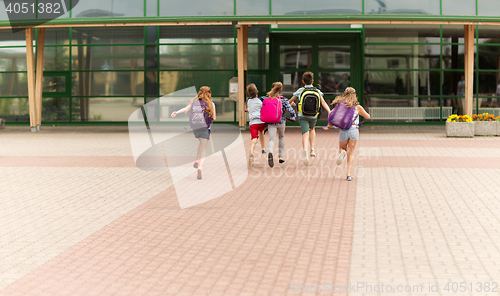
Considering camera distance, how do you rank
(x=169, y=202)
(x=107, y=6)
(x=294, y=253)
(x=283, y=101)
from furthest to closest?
(x=107, y=6) → (x=283, y=101) → (x=169, y=202) → (x=294, y=253)

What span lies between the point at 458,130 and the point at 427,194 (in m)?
10.4

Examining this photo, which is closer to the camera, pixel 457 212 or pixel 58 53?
pixel 457 212

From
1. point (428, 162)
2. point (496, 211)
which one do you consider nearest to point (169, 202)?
point (496, 211)

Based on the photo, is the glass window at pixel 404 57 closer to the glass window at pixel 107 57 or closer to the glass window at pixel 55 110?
the glass window at pixel 107 57

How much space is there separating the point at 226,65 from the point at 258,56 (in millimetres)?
1282

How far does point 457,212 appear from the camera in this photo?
7.54m

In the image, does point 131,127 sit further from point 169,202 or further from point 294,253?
point 294,253

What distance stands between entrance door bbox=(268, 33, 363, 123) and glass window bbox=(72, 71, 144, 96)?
522cm

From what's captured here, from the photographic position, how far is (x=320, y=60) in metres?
22.6

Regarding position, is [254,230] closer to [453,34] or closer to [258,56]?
[258,56]

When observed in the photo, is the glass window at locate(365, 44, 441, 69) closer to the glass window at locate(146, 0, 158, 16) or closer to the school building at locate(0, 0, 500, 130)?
the school building at locate(0, 0, 500, 130)

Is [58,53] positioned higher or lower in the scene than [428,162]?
higher

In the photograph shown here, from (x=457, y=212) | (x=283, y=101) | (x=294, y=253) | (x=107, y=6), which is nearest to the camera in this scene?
(x=294, y=253)

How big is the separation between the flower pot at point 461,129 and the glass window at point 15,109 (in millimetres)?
15656
